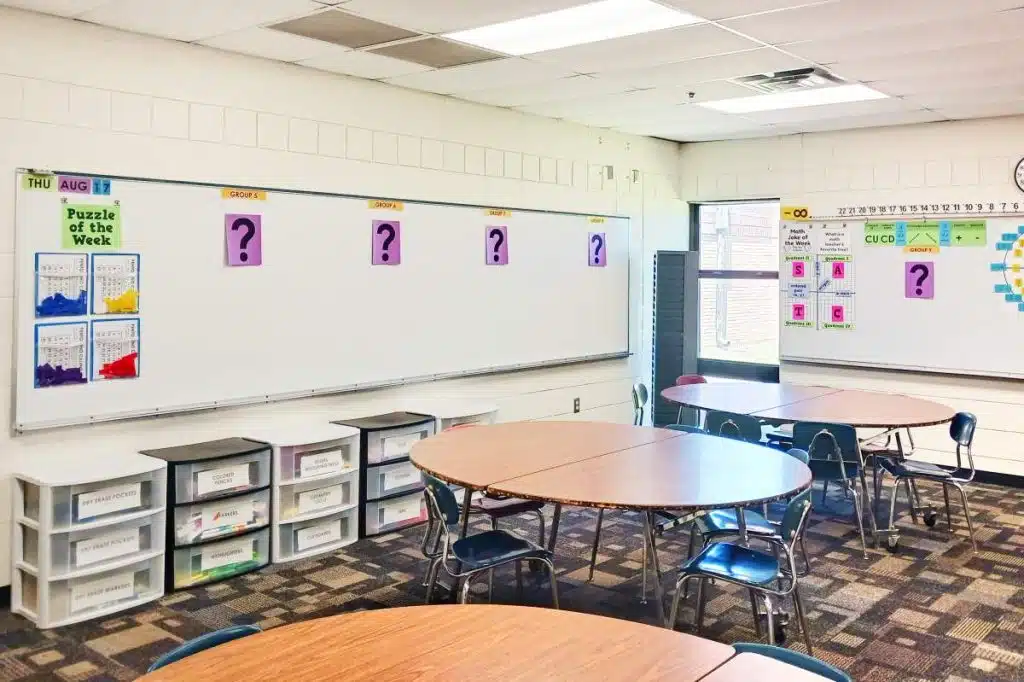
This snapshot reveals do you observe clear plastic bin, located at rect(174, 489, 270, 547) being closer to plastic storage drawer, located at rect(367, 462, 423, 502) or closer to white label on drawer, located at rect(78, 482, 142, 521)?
white label on drawer, located at rect(78, 482, 142, 521)

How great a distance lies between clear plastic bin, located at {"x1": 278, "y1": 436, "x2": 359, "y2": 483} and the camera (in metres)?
5.05

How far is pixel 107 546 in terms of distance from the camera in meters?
4.26

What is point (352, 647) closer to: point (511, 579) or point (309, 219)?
point (511, 579)

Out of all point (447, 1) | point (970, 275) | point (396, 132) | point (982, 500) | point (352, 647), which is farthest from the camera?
point (970, 275)

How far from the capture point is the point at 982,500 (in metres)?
6.62

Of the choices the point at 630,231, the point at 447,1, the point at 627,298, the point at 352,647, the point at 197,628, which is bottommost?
the point at 197,628

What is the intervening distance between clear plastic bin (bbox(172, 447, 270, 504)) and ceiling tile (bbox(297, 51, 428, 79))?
2226 millimetres

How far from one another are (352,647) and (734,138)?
7.01 m

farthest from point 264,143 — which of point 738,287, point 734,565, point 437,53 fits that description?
point 738,287

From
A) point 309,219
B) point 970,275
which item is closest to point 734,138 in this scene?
point 970,275

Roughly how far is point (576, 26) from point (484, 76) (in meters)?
1.17

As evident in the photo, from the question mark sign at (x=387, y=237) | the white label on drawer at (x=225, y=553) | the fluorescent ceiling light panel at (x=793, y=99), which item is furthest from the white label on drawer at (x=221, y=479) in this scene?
the fluorescent ceiling light panel at (x=793, y=99)

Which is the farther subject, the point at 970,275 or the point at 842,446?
the point at 970,275

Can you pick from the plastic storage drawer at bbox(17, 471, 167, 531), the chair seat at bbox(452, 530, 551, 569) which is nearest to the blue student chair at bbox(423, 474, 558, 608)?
the chair seat at bbox(452, 530, 551, 569)
